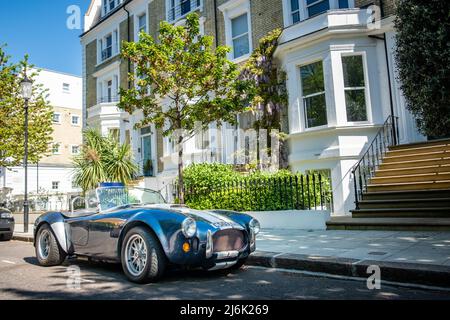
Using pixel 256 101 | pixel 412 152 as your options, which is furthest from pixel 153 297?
pixel 256 101

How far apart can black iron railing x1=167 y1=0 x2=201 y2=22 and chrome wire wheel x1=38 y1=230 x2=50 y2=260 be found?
14.3 meters

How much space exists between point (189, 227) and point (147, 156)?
53.3 ft

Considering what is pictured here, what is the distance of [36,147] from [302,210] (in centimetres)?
1663

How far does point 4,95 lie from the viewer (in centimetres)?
1923

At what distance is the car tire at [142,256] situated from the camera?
179 inches

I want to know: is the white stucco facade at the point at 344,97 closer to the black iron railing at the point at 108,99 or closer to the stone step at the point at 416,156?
the stone step at the point at 416,156

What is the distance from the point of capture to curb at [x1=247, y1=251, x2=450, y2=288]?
4438 mm

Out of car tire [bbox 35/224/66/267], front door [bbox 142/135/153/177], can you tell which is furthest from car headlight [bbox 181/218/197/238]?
front door [bbox 142/135/153/177]

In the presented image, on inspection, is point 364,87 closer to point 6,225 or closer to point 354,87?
point 354,87

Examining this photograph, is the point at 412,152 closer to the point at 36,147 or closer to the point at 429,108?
the point at 429,108

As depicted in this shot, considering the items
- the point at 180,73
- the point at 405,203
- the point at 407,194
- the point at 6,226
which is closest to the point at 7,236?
the point at 6,226

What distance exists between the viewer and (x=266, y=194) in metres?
10.1
